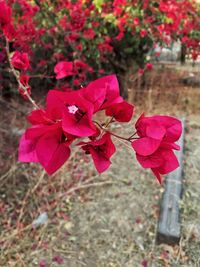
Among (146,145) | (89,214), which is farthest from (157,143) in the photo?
(89,214)

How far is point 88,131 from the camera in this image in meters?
0.66

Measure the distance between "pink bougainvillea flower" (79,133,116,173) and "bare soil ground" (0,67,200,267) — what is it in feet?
4.42

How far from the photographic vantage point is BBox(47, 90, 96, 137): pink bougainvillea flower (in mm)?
652

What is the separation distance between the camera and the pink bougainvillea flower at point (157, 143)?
0.66 metres

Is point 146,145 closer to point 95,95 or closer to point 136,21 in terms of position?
point 95,95

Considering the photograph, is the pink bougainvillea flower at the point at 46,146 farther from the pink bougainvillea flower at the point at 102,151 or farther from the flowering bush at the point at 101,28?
the flowering bush at the point at 101,28

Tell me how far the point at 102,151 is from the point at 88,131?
8 centimetres

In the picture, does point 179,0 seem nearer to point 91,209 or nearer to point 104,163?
point 91,209

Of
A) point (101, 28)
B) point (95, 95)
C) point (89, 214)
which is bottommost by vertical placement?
point (89, 214)

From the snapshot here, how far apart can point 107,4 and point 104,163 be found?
3005 millimetres

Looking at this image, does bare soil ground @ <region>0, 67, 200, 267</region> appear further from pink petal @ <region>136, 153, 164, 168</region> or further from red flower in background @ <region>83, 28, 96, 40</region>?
pink petal @ <region>136, 153, 164, 168</region>

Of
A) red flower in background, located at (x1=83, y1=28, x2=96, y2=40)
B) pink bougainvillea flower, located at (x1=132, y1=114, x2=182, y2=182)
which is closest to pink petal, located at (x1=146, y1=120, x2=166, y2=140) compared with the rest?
pink bougainvillea flower, located at (x1=132, y1=114, x2=182, y2=182)

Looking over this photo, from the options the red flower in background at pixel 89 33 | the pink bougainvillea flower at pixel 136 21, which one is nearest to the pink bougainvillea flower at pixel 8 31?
the red flower in background at pixel 89 33

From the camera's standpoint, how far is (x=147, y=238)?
206 cm
